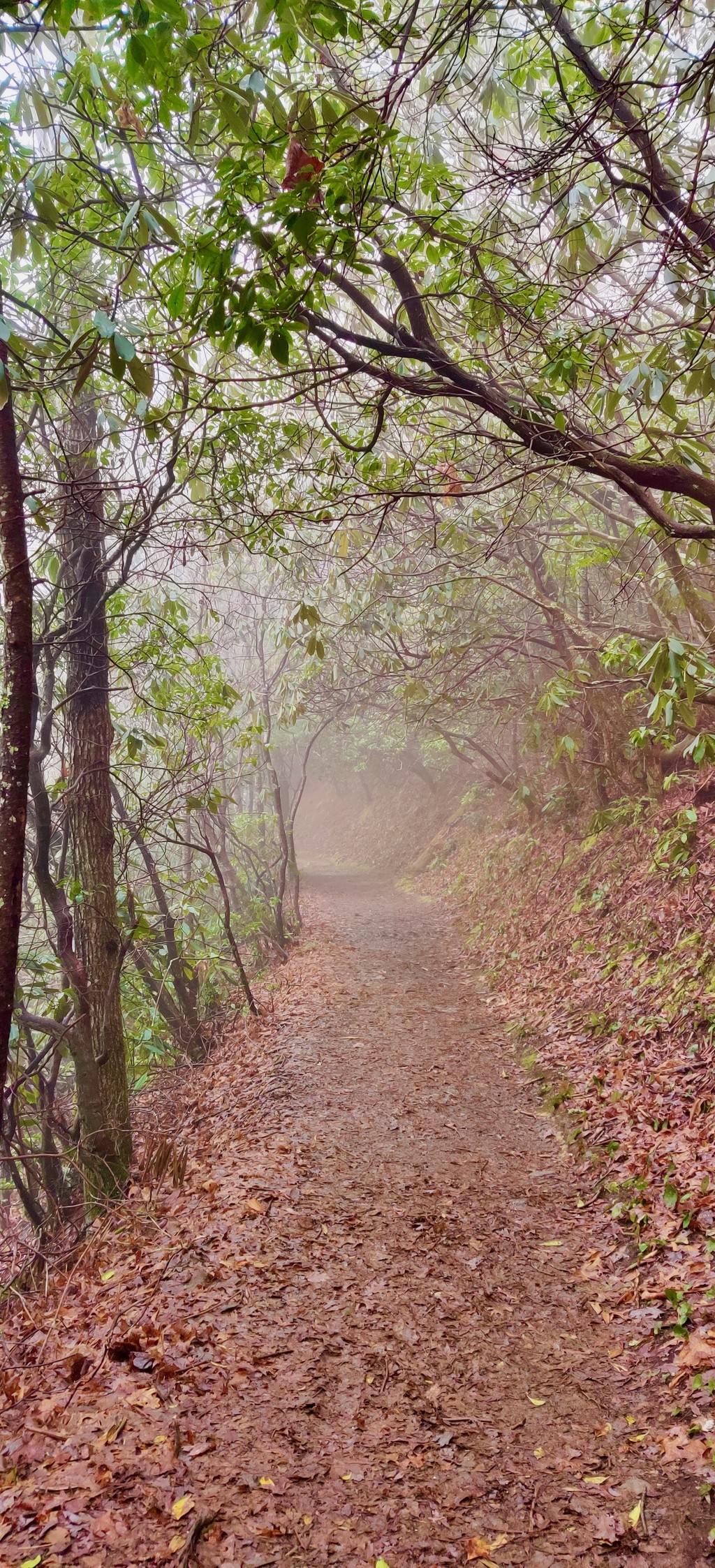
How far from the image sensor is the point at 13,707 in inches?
147

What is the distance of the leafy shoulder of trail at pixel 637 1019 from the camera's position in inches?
162

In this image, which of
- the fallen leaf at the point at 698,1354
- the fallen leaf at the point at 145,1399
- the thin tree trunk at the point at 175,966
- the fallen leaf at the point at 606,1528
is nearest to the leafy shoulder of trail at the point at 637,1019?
the fallen leaf at the point at 698,1354

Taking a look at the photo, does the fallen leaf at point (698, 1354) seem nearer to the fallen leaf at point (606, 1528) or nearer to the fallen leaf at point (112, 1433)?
the fallen leaf at point (606, 1528)

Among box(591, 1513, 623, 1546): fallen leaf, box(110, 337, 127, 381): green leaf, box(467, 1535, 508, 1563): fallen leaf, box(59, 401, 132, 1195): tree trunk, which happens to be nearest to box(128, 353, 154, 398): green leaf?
box(110, 337, 127, 381): green leaf

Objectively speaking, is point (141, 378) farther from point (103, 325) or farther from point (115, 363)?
point (103, 325)

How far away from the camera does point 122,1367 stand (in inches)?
145

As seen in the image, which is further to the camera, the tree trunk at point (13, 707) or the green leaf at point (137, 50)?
the tree trunk at point (13, 707)

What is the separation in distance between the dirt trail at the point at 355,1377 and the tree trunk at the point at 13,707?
1.52 meters

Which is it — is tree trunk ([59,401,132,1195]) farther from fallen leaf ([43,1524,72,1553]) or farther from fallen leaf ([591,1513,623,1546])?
fallen leaf ([591,1513,623,1546])

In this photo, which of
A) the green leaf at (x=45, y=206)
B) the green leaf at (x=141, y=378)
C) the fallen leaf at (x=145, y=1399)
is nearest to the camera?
the green leaf at (x=141, y=378)

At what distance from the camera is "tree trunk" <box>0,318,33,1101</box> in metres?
3.70

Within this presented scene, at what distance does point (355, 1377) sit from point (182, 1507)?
3.28 feet

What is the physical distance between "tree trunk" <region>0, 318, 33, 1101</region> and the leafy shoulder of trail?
11.1ft

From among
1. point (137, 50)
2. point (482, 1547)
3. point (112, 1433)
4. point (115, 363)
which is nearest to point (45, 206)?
point (137, 50)
